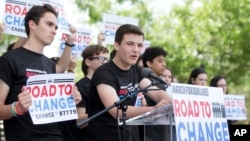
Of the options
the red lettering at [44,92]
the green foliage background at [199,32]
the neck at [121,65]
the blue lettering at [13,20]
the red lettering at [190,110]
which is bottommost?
the red lettering at [190,110]

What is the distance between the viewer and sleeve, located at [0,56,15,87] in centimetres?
540

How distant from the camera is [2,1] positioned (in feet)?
22.7

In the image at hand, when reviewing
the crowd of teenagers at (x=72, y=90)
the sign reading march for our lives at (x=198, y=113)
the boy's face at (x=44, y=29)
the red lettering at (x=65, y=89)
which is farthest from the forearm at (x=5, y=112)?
the sign reading march for our lives at (x=198, y=113)

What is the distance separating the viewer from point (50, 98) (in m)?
5.47

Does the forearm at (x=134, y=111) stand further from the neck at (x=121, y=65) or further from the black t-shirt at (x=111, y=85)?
the neck at (x=121, y=65)

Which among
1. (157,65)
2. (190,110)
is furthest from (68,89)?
(157,65)

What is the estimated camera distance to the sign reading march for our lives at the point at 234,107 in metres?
9.69

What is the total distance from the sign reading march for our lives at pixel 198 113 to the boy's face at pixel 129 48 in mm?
1060

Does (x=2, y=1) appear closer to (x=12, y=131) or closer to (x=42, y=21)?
(x=42, y=21)

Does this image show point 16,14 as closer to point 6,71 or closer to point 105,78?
point 105,78

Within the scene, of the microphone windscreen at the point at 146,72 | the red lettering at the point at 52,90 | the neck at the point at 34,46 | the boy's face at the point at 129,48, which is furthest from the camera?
the boy's face at the point at 129,48

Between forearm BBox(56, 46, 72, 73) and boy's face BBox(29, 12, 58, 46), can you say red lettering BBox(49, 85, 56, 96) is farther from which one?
forearm BBox(56, 46, 72, 73)

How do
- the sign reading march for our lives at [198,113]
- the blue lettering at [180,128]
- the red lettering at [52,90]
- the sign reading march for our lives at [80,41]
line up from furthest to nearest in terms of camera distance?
the sign reading march for our lives at [80,41], the red lettering at [52,90], the sign reading march for our lives at [198,113], the blue lettering at [180,128]

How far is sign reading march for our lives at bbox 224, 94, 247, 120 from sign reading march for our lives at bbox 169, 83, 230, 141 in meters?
4.12
